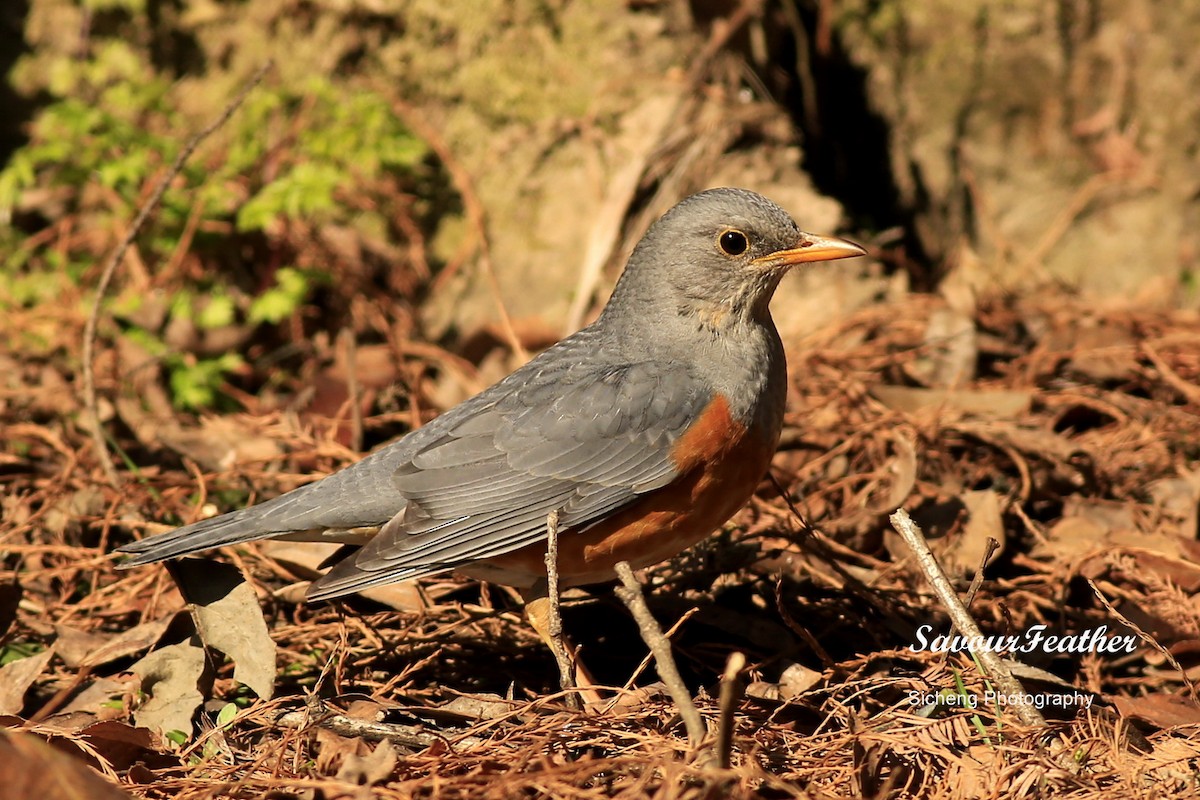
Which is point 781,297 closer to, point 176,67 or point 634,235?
point 634,235

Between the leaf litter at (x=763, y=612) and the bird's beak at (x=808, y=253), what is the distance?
1087mm

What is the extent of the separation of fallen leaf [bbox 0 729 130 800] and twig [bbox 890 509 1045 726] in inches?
96.7

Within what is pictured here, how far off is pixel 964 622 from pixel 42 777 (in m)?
2.66

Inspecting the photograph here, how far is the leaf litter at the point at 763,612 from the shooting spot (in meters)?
3.68

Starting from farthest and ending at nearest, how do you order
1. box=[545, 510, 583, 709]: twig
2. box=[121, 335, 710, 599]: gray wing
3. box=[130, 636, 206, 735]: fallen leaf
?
box=[121, 335, 710, 599]: gray wing, box=[130, 636, 206, 735]: fallen leaf, box=[545, 510, 583, 709]: twig

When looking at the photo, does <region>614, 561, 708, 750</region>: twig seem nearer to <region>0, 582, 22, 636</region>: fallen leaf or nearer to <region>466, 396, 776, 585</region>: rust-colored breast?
<region>466, 396, 776, 585</region>: rust-colored breast

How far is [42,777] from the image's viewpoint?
9.55ft

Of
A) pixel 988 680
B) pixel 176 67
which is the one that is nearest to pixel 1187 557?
pixel 988 680

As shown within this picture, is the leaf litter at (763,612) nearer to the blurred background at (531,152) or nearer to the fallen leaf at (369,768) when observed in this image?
the fallen leaf at (369,768)

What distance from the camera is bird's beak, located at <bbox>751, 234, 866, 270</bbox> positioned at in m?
4.96

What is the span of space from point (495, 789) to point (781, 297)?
187 inches

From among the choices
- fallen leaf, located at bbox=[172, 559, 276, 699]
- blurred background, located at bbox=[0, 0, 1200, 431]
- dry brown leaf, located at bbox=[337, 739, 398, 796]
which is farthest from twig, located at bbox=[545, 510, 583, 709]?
blurred background, located at bbox=[0, 0, 1200, 431]

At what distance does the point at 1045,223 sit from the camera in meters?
7.96

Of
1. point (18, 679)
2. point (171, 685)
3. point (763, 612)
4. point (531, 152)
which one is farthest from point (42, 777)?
point (531, 152)
